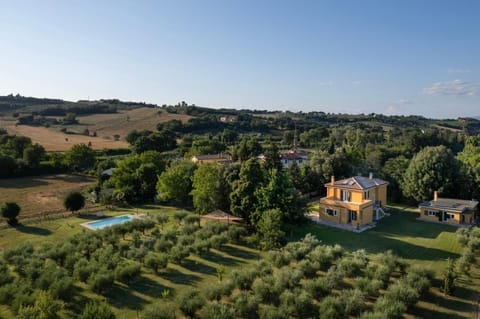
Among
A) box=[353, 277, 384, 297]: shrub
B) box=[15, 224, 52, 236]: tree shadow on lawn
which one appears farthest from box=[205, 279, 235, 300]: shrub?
box=[15, 224, 52, 236]: tree shadow on lawn

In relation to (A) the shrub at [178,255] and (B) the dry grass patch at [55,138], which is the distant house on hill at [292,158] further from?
(A) the shrub at [178,255]

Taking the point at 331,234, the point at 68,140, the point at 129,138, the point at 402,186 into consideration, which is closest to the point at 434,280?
the point at 331,234

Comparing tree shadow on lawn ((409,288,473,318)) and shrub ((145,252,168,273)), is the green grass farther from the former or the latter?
tree shadow on lawn ((409,288,473,318))

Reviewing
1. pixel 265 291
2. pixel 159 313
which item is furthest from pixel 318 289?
pixel 159 313

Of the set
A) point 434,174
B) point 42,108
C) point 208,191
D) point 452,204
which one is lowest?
point 452,204

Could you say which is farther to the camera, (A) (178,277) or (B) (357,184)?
(B) (357,184)

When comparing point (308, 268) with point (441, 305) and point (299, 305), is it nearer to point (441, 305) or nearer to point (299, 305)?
point (299, 305)
